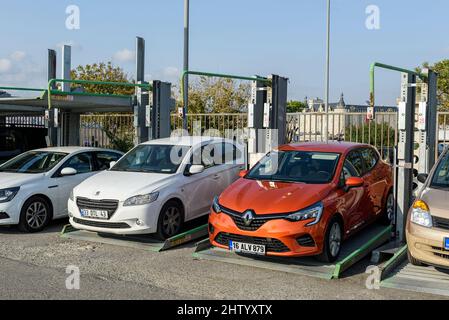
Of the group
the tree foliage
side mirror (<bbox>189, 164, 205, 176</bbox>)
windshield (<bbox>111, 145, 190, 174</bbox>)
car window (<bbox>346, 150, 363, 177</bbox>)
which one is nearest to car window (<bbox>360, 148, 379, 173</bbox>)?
car window (<bbox>346, 150, 363, 177</bbox>)

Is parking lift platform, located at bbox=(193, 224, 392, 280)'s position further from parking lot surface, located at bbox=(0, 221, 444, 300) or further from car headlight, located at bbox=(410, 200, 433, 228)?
car headlight, located at bbox=(410, 200, 433, 228)

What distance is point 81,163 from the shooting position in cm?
1003

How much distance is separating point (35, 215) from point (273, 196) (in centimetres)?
452

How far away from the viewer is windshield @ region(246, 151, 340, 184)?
7343 mm

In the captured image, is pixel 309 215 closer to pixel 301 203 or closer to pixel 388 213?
pixel 301 203

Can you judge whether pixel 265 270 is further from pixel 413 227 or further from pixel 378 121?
pixel 378 121

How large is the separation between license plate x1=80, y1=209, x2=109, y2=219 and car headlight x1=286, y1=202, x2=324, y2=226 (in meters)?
2.93

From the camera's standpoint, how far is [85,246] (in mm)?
8039

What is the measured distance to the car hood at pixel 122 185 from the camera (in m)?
7.81

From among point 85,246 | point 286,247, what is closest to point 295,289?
point 286,247

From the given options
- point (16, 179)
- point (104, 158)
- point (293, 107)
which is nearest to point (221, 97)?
point (104, 158)

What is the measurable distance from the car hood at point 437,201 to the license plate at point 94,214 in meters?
4.46

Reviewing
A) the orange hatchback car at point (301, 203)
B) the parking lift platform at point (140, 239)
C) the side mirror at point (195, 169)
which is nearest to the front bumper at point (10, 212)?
the parking lift platform at point (140, 239)

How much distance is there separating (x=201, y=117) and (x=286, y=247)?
1027 cm
